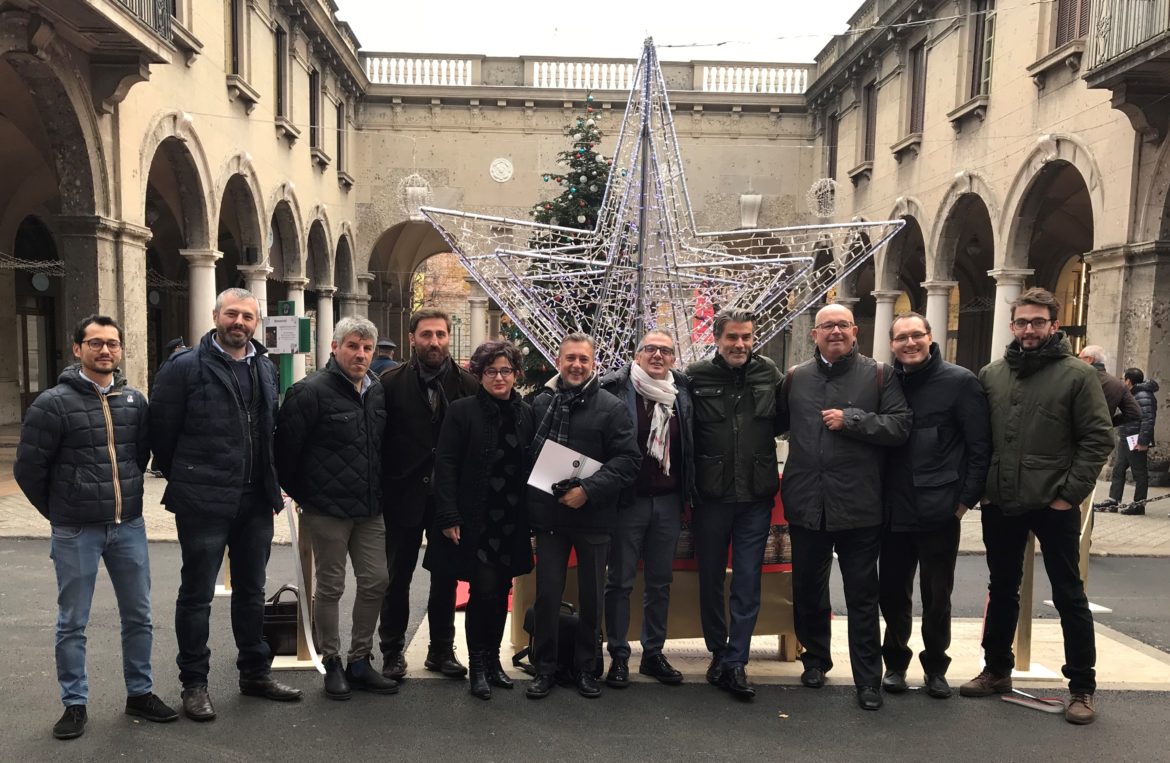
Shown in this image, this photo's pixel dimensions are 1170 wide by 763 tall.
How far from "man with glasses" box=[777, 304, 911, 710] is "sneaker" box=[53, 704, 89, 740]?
3319mm

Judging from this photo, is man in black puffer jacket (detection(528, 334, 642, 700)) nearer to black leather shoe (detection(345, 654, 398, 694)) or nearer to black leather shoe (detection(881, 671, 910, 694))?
black leather shoe (detection(345, 654, 398, 694))

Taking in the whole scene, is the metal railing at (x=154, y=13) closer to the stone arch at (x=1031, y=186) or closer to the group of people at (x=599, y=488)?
the group of people at (x=599, y=488)

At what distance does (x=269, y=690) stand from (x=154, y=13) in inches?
360

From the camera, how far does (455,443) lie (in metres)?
3.77

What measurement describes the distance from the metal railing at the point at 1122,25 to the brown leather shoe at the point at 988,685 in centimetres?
783

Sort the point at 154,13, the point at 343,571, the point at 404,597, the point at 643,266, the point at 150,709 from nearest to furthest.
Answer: the point at 150,709 < the point at 343,571 < the point at 404,597 < the point at 643,266 < the point at 154,13

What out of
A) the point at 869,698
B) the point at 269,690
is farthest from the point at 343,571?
the point at 869,698

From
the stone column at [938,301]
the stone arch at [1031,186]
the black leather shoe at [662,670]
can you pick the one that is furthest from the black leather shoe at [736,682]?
the stone column at [938,301]

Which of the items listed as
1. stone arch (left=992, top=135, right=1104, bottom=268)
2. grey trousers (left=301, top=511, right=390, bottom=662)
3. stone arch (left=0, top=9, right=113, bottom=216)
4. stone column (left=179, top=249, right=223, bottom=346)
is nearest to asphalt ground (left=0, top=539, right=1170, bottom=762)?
grey trousers (left=301, top=511, right=390, bottom=662)

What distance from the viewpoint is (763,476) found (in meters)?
3.99

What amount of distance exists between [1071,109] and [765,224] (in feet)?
36.5

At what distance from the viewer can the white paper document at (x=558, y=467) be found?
3.73m

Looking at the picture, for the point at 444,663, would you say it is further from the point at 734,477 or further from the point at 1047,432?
the point at 1047,432

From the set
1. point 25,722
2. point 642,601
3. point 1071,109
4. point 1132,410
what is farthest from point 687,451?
point 1071,109
